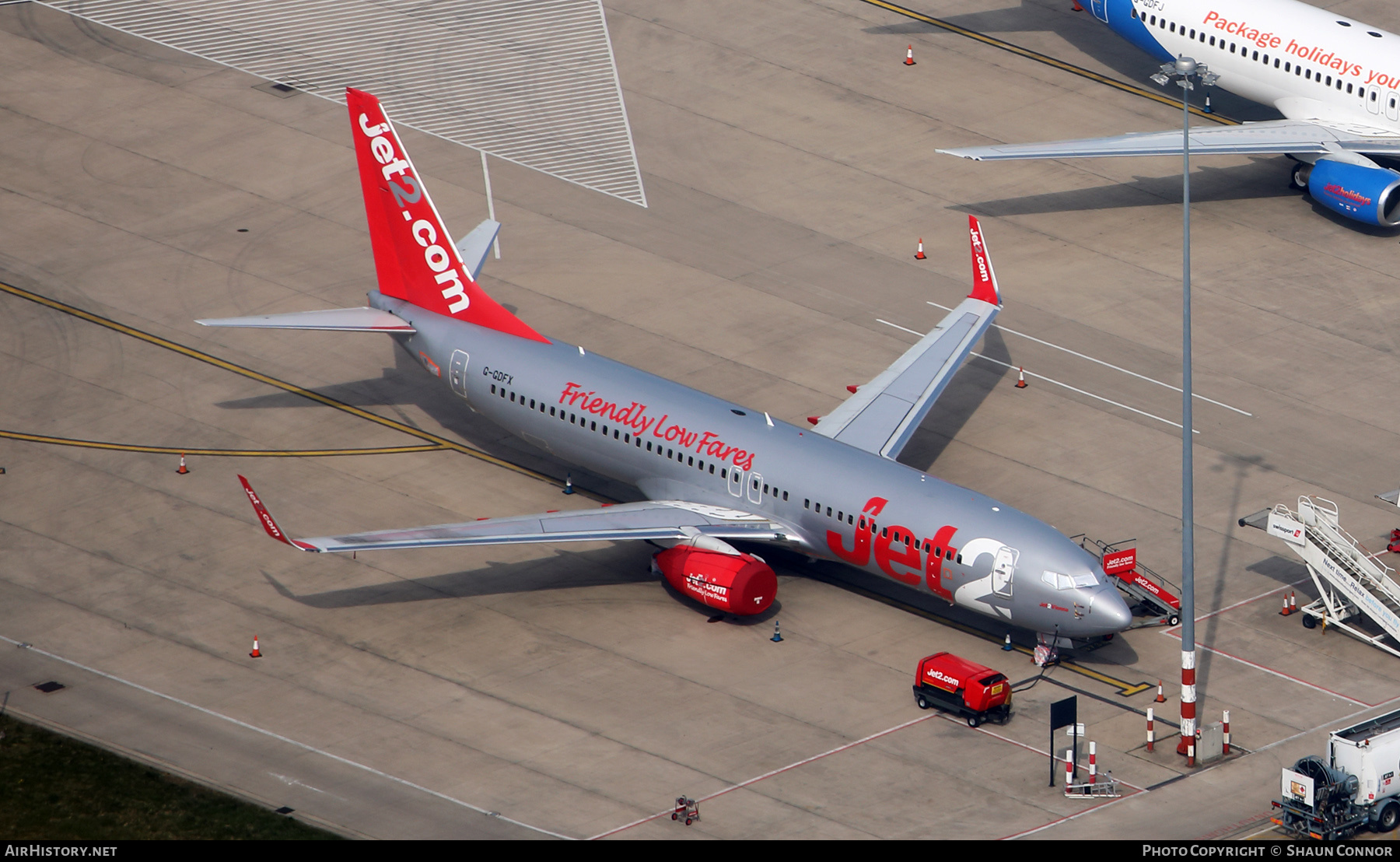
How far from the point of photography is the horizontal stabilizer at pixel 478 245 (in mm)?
76938

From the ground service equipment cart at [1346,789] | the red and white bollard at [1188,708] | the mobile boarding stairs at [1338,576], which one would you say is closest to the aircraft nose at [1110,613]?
the red and white bollard at [1188,708]

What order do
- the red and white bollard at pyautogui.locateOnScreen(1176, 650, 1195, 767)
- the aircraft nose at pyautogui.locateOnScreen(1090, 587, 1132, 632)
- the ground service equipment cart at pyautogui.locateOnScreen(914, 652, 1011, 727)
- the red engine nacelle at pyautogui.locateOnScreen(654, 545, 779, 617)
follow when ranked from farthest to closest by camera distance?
the red engine nacelle at pyautogui.locateOnScreen(654, 545, 779, 617)
the aircraft nose at pyautogui.locateOnScreen(1090, 587, 1132, 632)
the ground service equipment cart at pyautogui.locateOnScreen(914, 652, 1011, 727)
the red and white bollard at pyautogui.locateOnScreen(1176, 650, 1195, 767)

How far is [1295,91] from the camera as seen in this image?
9162 cm

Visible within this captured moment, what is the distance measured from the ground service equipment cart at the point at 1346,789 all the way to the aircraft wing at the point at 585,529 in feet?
57.4

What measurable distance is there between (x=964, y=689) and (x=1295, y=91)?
136 ft

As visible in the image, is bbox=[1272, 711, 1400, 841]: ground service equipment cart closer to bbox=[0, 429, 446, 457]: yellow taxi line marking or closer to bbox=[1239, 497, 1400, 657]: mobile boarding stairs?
bbox=[1239, 497, 1400, 657]: mobile boarding stairs

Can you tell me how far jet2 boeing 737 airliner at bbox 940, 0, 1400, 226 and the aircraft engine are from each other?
0.04 m

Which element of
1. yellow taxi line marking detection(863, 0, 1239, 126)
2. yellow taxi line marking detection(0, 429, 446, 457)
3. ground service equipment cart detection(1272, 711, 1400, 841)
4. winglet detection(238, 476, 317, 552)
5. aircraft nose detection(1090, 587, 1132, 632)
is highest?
yellow taxi line marking detection(863, 0, 1239, 126)

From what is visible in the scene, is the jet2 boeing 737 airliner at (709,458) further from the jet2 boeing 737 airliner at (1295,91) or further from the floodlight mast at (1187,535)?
the jet2 boeing 737 airliner at (1295,91)

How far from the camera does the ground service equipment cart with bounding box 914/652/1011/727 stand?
2366 inches

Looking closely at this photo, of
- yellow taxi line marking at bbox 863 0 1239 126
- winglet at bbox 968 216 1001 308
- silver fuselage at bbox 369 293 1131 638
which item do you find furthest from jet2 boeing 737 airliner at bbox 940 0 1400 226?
silver fuselage at bbox 369 293 1131 638

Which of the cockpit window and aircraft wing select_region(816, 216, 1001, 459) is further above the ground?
aircraft wing select_region(816, 216, 1001, 459)

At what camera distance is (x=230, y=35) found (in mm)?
102188
